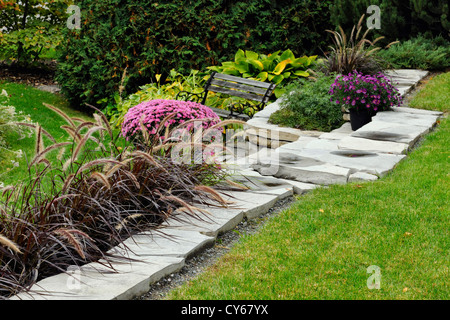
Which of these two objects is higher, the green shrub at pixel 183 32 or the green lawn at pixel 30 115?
the green shrub at pixel 183 32

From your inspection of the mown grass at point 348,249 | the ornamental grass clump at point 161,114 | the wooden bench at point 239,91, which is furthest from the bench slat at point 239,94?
the mown grass at point 348,249

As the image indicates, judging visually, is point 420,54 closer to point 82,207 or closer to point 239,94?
point 239,94

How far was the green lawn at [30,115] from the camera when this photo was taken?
6812 millimetres

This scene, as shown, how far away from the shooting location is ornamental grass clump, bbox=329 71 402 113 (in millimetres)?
6797

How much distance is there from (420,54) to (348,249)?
6304 millimetres

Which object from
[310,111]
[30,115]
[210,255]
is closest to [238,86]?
[310,111]

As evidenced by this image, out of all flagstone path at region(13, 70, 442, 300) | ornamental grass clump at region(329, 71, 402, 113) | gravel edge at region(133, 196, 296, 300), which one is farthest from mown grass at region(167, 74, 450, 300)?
ornamental grass clump at region(329, 71, 402, 113)

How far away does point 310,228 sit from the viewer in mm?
4043

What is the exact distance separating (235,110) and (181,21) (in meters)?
2.03

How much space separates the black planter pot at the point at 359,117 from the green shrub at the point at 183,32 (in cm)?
275

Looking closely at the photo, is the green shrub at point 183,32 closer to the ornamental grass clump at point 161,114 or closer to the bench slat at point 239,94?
the bench slat at point 239,94
